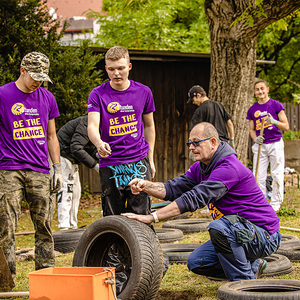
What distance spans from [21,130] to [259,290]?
8.22 ft

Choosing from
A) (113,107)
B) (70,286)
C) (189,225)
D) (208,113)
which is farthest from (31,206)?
(208,113)

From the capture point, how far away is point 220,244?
4133mm

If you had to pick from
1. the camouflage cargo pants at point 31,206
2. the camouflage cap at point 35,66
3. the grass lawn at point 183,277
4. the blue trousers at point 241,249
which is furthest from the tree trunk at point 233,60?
the camouflage cargo pants at point 31,206

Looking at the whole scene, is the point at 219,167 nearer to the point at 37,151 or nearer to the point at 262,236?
the point at 262,236

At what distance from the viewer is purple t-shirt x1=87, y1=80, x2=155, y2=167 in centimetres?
458

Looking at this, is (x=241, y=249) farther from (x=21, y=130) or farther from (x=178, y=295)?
(x=21, y=130)

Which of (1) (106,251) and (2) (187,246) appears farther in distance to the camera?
(2) (187,246)

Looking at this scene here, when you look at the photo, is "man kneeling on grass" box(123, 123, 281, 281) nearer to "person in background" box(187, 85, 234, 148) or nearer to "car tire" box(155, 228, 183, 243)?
"car tire" box(155, 228, 183, 243)

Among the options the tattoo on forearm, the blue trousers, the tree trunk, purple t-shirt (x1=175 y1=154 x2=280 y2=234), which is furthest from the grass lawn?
the tree trunk

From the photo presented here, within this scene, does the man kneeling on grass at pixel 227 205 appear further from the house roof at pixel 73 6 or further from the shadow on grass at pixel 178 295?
the house roof at pixel 73 6

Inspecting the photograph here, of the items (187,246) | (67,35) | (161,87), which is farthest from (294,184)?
(67,35)

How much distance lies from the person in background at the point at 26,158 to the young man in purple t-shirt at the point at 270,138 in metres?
4.90

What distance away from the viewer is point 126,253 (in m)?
4.32

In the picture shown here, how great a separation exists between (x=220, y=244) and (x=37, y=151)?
1.87m
